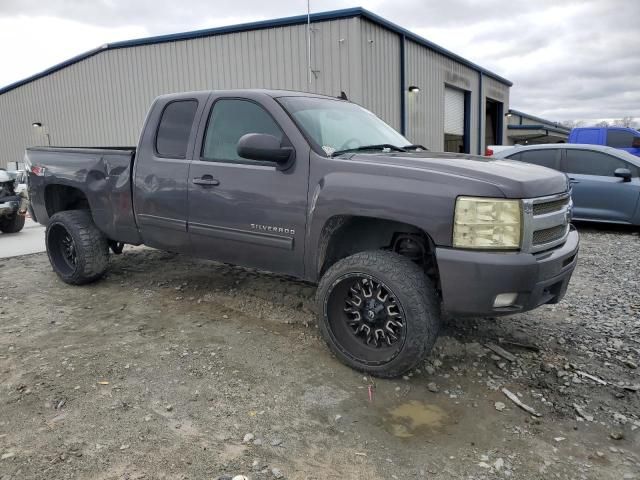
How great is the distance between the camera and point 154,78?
16891mm

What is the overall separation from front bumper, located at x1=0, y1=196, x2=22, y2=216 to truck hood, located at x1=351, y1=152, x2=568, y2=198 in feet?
24.7

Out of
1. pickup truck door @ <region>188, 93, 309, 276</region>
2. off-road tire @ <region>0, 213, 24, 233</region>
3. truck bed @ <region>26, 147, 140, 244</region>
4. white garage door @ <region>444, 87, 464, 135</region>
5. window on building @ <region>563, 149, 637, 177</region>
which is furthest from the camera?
white garage door @ <region>444, 87, 464, 135</region>

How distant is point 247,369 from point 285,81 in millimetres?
11799

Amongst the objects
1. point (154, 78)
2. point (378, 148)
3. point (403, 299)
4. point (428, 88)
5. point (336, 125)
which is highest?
point (154, 78)

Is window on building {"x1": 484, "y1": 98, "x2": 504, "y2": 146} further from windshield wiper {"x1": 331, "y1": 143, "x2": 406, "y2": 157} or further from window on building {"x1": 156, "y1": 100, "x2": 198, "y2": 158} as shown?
window on building {"x1": 156, "y1": 100, "x2": 198, "y2": 158}

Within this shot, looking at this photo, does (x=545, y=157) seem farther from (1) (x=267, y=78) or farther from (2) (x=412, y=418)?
(1) (x=267, y=78)

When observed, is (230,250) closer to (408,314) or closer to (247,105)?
(247,105)

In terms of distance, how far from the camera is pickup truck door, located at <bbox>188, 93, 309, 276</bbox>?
11.9 ft

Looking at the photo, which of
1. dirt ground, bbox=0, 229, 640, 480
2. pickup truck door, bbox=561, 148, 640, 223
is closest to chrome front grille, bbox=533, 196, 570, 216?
dirt ground, bbox=0, 229, 640, 480

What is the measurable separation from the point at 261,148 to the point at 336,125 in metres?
0.85

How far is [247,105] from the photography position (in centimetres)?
403

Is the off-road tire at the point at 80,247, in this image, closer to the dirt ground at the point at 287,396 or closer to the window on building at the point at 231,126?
the dirt ground at the point at 287,396

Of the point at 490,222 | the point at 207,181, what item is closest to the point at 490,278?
the point at 490,222

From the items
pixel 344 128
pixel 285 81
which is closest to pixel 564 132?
pixel 285 81
